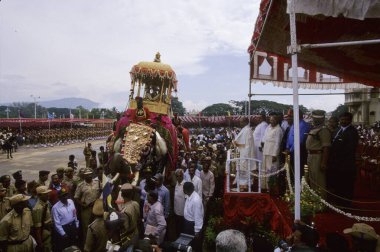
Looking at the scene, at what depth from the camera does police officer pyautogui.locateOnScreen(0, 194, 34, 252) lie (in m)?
4.72

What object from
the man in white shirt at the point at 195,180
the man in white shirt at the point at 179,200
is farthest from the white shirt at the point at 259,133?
the man in white shirt at the point at 179,200

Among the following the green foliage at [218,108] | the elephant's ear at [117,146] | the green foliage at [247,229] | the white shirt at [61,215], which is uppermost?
the green foliage at [218,108]

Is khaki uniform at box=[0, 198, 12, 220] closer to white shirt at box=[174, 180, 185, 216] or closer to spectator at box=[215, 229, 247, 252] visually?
white shirt at box=[174, 180, 185, 216]

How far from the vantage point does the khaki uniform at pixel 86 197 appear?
6.41 metres

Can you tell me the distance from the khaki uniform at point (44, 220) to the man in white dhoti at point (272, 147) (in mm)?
4151

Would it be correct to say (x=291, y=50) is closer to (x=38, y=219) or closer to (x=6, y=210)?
(x=38, y=219)

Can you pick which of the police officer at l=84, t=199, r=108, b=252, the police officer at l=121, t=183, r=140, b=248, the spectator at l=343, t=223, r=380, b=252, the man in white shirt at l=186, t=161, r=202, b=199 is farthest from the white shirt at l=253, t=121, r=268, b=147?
the spectator at l=343, t=223, r=380, b=252

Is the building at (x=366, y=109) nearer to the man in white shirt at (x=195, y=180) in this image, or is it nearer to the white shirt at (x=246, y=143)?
the white shirt at (x=246, y=143)

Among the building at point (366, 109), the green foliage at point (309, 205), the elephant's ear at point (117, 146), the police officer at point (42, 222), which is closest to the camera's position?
the green foliage at point (309, 205)

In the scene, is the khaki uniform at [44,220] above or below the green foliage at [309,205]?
below

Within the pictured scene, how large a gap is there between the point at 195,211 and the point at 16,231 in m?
2.70

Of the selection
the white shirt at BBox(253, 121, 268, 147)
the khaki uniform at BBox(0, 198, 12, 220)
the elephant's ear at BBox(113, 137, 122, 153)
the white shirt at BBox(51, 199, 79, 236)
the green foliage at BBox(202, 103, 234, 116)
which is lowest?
the white shirt at BBox(51, 199, 79, 236)

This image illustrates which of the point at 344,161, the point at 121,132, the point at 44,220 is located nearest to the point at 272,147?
the point at 344,161

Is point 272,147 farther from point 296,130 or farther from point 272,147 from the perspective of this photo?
point 296,130
